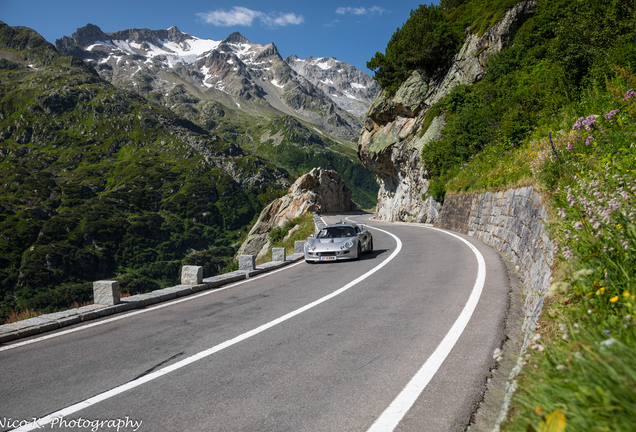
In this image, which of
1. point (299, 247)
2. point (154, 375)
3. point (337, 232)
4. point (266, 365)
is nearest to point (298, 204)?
point (299, 247)

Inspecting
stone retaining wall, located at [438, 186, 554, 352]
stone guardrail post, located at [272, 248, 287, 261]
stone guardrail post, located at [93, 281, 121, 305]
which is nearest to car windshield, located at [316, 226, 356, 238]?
stone guardrail post, located at [272, 248, 287, 261]

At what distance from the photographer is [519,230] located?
9.63 m

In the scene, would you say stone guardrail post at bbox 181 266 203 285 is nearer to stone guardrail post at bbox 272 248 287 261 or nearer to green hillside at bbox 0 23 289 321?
stone guardrail post at bbox 272 248 287 261

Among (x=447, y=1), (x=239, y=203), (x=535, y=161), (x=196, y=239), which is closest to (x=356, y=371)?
(x=535, y=161)

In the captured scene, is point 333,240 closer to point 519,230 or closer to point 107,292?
point 519,230

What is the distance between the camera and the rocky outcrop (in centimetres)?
5122

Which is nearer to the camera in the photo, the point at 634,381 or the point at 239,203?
the point at 634,381

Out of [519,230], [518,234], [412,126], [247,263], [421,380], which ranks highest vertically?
[412,126]

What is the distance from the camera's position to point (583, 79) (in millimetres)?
12945

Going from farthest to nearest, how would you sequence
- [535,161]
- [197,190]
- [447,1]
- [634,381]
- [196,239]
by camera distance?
[197,190] < [196,239] < [447,1] < [535,161] < [634,381]

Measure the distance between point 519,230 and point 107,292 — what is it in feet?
32.5

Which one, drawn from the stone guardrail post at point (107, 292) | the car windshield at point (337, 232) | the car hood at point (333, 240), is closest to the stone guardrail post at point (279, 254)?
the car hood at point (333, 240)

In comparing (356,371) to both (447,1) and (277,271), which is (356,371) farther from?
(447,1)

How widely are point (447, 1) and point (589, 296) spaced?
51991mm
